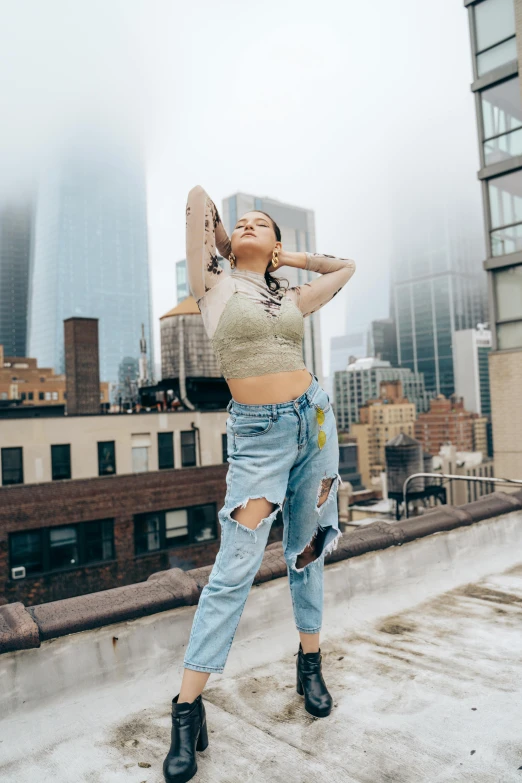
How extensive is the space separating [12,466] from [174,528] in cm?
905

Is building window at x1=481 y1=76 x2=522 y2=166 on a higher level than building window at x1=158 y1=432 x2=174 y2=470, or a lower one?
higher

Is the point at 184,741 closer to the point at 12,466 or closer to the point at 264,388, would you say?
the point at 264,388

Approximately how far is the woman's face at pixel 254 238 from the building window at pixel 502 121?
59.2 ft

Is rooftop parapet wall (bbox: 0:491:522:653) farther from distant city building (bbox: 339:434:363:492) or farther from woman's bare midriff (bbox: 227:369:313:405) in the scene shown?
distant city building (bbox: 339:434:363:492)

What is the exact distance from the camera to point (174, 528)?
30.2m

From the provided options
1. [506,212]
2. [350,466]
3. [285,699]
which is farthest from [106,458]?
[350,466]

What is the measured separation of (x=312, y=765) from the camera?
1979 millimetres

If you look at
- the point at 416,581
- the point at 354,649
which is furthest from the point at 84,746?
the point at 416,581

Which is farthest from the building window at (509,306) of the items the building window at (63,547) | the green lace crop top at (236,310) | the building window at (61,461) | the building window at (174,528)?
the building window at (63,547)

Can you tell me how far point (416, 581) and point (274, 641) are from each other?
1.51 metres

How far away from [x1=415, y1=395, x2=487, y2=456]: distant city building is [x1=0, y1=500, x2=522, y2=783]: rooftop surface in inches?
6109

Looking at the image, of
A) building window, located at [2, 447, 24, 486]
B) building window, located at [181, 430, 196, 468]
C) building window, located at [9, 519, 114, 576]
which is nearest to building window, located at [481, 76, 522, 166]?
building window, located at [181, 430, 196, 468]

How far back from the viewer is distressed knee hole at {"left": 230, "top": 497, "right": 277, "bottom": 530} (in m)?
2.21

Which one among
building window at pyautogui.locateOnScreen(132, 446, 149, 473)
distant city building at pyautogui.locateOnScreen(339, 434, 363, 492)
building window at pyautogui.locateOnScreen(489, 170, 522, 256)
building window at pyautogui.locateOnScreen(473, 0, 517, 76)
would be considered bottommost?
distant city building at pyautogui.locateOnScreen(339, 434, 363, 492)
